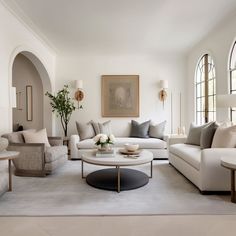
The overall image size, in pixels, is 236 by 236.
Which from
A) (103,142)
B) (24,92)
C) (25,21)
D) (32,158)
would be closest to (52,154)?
(32,158)

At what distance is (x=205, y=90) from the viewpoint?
211 inches

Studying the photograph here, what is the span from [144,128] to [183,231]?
3761mm

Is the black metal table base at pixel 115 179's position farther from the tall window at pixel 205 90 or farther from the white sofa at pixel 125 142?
the tall window at pixel 205 90

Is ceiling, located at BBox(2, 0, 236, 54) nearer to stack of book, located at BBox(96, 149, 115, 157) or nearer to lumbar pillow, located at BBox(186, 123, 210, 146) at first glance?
lumbar pillow, located at BBox(186, 123, 210, 146)

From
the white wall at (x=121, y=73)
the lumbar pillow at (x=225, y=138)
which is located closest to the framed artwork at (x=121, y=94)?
the white wall at (x=121, y=73)

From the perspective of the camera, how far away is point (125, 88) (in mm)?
6266

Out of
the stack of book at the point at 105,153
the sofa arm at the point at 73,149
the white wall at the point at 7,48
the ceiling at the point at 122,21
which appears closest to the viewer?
the stack of book at the point at 105,153

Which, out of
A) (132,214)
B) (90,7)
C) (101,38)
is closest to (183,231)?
(132,214)

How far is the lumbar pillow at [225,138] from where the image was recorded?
3.14 m

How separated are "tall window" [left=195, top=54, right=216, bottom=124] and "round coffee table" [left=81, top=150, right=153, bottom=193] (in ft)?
8.20

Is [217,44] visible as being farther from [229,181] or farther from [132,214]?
[132,214]

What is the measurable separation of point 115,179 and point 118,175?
1.68 feet

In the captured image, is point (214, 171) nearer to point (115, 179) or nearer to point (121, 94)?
point (115, 179)

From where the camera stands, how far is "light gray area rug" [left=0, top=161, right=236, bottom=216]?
240 centimetres
